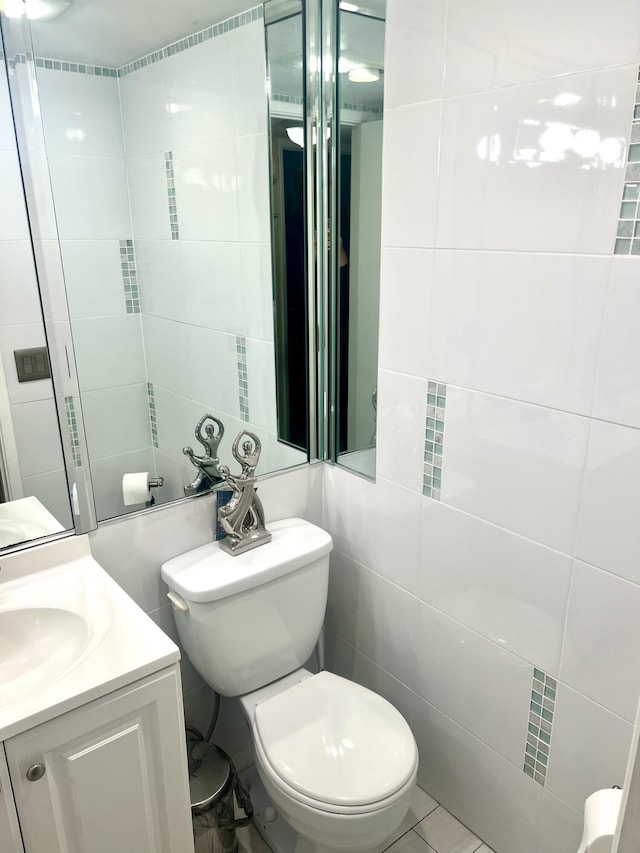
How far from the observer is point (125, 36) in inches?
62.7

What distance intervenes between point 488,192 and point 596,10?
34 centimetres

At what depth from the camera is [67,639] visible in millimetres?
1249

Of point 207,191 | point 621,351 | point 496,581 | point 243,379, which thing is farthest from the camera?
point 243,379

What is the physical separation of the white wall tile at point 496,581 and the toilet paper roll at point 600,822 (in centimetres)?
49

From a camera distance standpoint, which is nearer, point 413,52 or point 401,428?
point 413,52

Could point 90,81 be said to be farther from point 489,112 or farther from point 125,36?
point 489,112

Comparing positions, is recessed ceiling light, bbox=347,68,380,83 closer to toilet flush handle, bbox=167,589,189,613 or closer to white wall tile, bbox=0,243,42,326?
white wall tile, bbox=0,243,42,326

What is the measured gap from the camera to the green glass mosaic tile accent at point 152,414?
1.77 meters

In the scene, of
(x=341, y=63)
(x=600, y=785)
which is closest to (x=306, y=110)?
(x=341, y=63)

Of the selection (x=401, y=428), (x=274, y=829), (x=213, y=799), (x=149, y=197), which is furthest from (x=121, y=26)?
(x=274, y=829)

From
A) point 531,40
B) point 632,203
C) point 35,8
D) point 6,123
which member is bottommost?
point 632,203

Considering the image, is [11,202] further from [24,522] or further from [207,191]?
[24,522]

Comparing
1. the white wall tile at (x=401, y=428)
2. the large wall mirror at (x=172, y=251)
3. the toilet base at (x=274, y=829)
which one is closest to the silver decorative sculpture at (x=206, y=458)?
the large wall mirror at (x=172, y=251)

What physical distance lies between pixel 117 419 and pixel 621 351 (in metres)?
1.26
